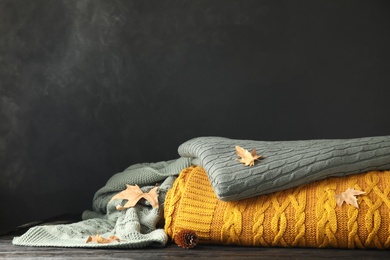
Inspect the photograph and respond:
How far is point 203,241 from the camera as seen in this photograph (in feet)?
5.72

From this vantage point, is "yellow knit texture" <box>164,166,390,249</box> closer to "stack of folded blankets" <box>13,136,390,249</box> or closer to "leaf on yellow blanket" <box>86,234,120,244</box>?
"stack of folded blankets" <box>13,136,390,249</box>

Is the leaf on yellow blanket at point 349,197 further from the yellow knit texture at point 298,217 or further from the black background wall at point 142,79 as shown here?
the black background wall at point 142,79

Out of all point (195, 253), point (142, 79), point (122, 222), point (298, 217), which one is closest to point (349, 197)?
point (298, 217)

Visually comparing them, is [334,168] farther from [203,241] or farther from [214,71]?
[214,71]

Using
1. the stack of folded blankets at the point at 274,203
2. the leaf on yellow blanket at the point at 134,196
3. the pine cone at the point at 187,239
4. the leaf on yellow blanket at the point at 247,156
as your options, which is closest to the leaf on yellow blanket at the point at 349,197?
the stack of folded blankets at the point at 274,203

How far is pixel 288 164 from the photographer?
172 cm

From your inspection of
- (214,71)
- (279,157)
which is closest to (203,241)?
(279,157)

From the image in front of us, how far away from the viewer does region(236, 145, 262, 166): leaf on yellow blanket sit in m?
1.73

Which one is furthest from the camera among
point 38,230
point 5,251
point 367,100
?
point 367,100

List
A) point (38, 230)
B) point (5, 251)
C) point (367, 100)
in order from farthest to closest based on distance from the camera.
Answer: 1. point (367, 100)
2. point (38, 230)
3. point (5, 251)

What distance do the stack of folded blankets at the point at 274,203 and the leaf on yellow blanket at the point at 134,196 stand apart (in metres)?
0.04

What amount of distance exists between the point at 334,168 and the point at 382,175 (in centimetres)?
14

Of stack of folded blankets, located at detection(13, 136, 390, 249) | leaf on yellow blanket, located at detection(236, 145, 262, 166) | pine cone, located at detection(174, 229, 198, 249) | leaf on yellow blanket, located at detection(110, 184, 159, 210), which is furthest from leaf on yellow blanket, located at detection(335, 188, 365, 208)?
leaf on yellow blanket, located at detection(110, 184, 159, 210)

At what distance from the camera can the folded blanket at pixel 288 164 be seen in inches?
66.2
